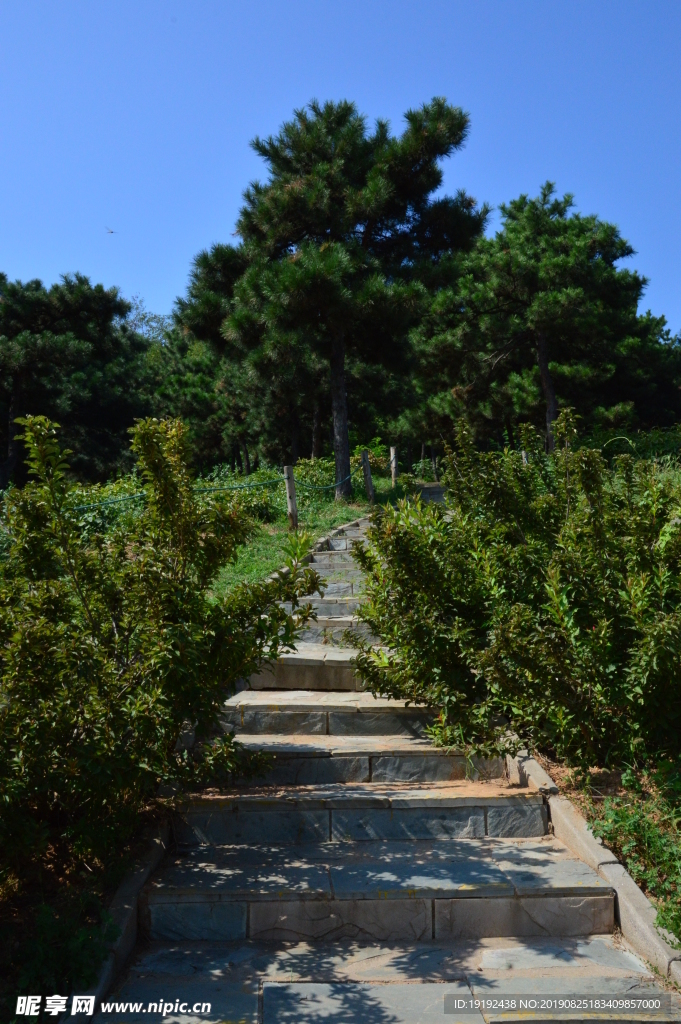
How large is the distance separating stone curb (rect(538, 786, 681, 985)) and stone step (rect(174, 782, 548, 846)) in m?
0.16

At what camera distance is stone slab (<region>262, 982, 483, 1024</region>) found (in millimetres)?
3214

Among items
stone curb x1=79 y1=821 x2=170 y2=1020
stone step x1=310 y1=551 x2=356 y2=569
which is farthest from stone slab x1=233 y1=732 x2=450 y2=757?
stone step x1=310 y1=551 x2=356 y2=569

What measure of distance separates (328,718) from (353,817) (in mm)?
1085

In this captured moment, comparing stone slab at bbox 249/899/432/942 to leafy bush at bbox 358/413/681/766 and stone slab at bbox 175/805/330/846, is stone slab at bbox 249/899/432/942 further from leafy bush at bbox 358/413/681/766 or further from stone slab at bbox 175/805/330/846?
leafy bush at bbox 358/413/681/766

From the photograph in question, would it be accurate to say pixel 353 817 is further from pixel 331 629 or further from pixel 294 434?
pixel 294 434

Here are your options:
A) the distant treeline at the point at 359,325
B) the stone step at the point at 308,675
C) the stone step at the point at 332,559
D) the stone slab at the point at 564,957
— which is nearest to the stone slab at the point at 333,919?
the stone slab at the point at 564,957

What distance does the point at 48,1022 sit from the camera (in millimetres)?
3107

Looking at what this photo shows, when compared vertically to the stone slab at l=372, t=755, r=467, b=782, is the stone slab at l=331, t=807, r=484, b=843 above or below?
below

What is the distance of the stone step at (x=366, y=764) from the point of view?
16.7 ft

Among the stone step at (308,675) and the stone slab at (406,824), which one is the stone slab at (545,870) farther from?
the stone step at (308,675)

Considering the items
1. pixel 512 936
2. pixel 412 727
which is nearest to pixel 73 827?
pixel 512 936

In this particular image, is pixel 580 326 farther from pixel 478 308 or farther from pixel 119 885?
pixel 119 885

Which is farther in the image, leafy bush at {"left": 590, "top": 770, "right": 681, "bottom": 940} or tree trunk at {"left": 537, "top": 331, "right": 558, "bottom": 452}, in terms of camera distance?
tree trunk at {"left": 537, "top": 331, "right": 558, "bottom": 452}

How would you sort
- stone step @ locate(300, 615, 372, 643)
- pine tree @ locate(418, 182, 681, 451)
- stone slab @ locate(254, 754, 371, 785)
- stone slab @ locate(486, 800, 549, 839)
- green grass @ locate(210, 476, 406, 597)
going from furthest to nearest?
pine tree @ locate(418, 182, 681, 451) → green grass @ locate(210, 476, 406, 597) → stone step @ locate(300, 615, 372, 643) → stone slab @ locate(254, 754, 371, 785) → stone slab @ locate(486, 800, 549, 839)
